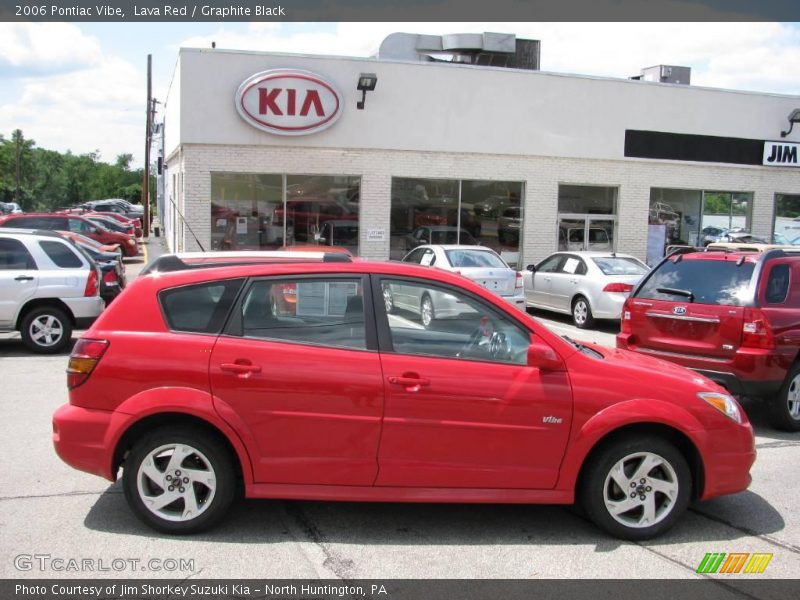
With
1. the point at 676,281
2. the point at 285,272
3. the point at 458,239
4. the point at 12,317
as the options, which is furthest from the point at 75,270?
the point at 458,239

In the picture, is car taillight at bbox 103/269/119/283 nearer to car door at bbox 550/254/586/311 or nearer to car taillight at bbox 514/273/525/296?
car taillight at bbox 514/273/525/296

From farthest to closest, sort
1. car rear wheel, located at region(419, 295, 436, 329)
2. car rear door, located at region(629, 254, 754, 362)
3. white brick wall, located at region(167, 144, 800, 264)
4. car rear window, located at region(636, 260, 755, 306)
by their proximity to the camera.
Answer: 1. white brick wall, located at region(167, 144, 800, 264)
2. car rear window, located at region(636, 260, 755, 306)
3. car rear door, located at region(629, 254, 754, 362)
4. car rear wheel, located at region(419, 295, 436, 329)

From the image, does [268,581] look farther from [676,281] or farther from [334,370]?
[676,281]

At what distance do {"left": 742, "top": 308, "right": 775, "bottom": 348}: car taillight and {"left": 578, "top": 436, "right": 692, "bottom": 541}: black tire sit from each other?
290cm

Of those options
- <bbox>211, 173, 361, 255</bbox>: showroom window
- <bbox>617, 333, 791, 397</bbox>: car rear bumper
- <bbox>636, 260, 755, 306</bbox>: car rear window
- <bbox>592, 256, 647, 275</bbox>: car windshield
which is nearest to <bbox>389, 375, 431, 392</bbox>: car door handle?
<bbox>617, 333, 791, 397</bbox>: car rear bumper

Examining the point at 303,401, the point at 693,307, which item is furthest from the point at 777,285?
the point at 303,401

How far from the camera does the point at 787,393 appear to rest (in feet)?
23.8

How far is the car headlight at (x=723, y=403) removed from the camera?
4.72 metres

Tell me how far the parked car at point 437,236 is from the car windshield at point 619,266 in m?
5.52

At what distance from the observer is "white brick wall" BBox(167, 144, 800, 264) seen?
17.7 metres

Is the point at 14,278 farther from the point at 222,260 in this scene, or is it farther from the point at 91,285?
the point at 222,260

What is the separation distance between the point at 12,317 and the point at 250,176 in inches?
322

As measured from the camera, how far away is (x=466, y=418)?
14.6 ft

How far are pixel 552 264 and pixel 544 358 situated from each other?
11543mm
